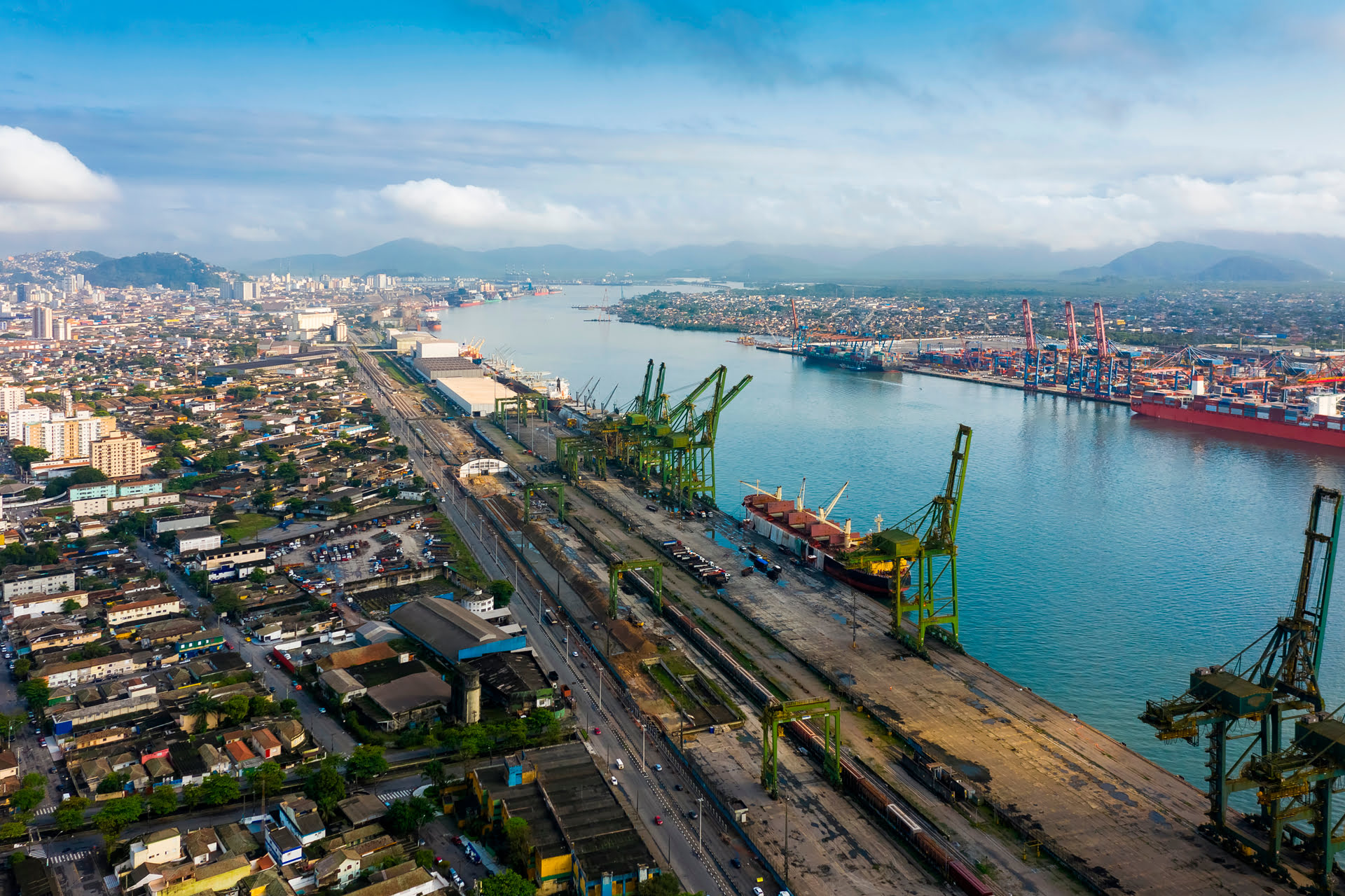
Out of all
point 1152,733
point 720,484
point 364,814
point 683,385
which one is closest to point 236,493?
point 720,484

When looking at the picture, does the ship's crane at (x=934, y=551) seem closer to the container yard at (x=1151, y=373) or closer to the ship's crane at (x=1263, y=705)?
the ship's crane at (x=1263, y=705)

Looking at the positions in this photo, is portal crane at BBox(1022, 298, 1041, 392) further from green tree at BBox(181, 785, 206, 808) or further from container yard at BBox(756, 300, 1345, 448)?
green tree at BBox(181, 785, 206, 808)

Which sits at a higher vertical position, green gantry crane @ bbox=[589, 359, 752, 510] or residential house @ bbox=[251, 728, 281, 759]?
green gantry crane @ bbox=[589, 359, 752, 510]

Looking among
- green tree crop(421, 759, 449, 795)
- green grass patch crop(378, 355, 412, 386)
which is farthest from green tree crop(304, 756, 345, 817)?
green grass patch crop(378, 355, 412, 386)

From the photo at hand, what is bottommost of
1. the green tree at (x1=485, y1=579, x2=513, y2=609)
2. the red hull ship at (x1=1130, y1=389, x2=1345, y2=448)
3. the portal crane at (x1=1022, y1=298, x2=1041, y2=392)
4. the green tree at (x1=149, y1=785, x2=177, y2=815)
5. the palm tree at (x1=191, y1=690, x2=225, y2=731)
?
the green tree at (x1=149, y1=785, x2=177, y2=815)

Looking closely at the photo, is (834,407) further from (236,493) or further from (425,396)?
(236,493)

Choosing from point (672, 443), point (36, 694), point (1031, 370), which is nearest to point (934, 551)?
point (672, 443)
